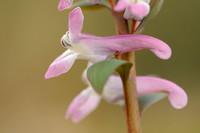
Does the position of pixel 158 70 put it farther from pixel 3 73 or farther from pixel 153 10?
pixel 153 10

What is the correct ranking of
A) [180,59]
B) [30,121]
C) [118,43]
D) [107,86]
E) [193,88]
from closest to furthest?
[118,43] → [107,86] → [30,121] → [193,88] → [180,59]

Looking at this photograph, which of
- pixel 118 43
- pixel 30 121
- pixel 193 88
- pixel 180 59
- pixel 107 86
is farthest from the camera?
pixel 180 59

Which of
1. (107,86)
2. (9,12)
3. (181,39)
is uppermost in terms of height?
(9,12)

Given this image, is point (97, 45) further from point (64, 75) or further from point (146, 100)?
point (64, 75)

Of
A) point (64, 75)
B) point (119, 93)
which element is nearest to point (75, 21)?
point (119, 93)

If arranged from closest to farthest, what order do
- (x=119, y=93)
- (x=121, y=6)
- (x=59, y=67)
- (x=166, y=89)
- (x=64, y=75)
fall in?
(x=121, y=6), (x=59, y=67), (x=166, y=89), (x=119, y=93), (x=64, y=75)

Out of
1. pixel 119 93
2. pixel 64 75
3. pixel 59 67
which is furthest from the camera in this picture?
pixel 64 75

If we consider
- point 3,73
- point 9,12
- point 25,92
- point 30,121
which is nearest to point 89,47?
point 30,121
